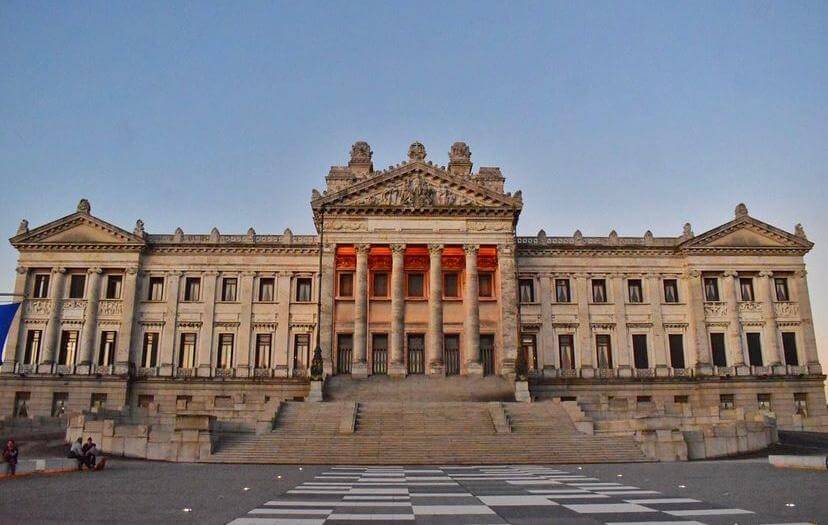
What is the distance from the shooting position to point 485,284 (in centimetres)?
5275

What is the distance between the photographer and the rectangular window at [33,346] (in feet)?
169

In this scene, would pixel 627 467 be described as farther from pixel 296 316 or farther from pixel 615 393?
pixel 296 316

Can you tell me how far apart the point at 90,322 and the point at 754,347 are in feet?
169

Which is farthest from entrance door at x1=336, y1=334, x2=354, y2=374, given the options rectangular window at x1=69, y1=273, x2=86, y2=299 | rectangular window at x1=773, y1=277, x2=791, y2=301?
rectangular window at x1=773, y1=277, x2=791, y2=301

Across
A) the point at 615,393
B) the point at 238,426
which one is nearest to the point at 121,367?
the point at 238,426

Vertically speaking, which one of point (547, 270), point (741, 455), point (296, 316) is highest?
point (547, 270)

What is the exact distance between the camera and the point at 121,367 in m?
Result: 51.2

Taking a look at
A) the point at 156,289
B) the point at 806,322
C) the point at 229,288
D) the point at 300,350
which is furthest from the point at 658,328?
the point at 156,289

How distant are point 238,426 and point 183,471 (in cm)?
932

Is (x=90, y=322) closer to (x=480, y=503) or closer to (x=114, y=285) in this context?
(x=114, y=285)

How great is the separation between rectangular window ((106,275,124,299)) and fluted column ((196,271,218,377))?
6.37 meters

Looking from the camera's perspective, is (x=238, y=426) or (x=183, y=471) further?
(x=238, y=426)

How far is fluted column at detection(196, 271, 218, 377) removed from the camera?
52.4 m

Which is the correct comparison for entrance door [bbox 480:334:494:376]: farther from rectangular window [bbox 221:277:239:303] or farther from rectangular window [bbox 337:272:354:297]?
rectangular window [bbox 221:277:239:303]
